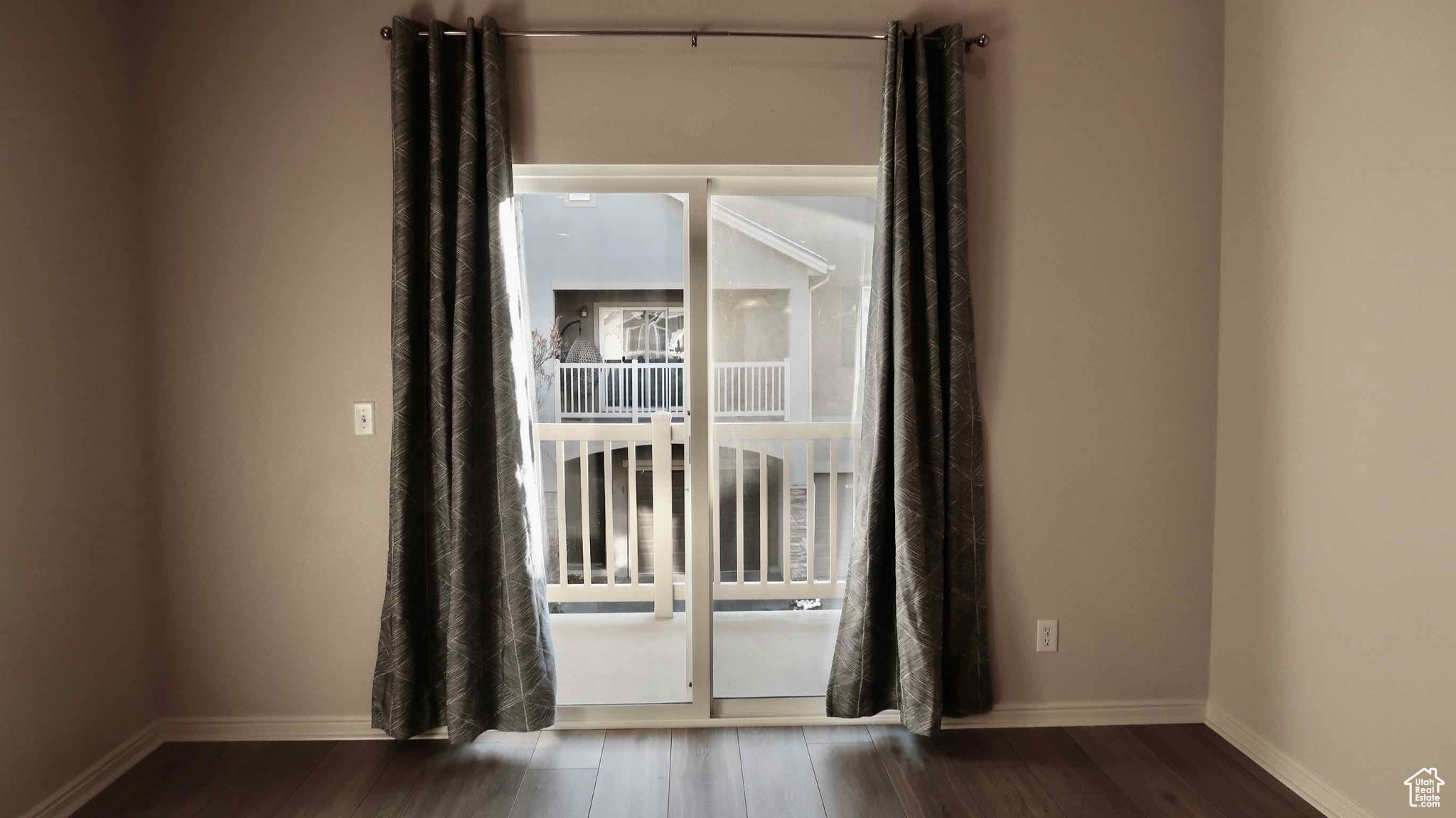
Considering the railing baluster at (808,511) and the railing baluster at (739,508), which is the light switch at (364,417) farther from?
the railing baluster at (808,511)

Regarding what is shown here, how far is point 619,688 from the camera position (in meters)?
2.57

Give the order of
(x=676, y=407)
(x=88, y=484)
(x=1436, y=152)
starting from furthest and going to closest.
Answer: (x=676, y=407) → (x=88, y=484) → (x=1436, y=152)

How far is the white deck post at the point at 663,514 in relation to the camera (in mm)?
2572

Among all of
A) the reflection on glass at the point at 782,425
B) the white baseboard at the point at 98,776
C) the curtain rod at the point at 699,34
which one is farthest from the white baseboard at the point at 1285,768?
the white baseboard at the point at 98,776

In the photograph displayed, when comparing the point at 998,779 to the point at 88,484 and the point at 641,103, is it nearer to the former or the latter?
the point at 641,103

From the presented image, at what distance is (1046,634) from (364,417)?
2.44 meters

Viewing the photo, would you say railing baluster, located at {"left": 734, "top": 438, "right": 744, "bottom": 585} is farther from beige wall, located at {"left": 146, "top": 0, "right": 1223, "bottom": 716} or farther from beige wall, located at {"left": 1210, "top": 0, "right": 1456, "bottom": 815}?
beige wall, located at {"left": 1210, "top": 0, "right": 1456, "bottom": 815}

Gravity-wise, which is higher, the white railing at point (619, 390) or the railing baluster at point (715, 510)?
the white railing at point (619, 390)

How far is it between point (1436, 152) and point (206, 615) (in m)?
3.79

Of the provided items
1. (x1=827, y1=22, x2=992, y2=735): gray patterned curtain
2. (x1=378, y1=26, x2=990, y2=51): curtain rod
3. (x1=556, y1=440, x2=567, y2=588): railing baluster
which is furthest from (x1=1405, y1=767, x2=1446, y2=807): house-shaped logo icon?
(x1=556, y1=440, x2=567, y2=588): railing baluster

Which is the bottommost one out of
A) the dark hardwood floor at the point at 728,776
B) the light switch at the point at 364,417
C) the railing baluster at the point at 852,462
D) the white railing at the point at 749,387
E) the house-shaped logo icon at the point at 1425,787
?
the dark hardwood floor at the point at 728,776

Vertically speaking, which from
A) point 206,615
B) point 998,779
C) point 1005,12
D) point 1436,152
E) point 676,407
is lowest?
point 998,779

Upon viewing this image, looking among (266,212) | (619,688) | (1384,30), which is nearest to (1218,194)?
(1384,30)

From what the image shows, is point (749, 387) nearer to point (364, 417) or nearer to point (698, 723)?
point (698, 723)
